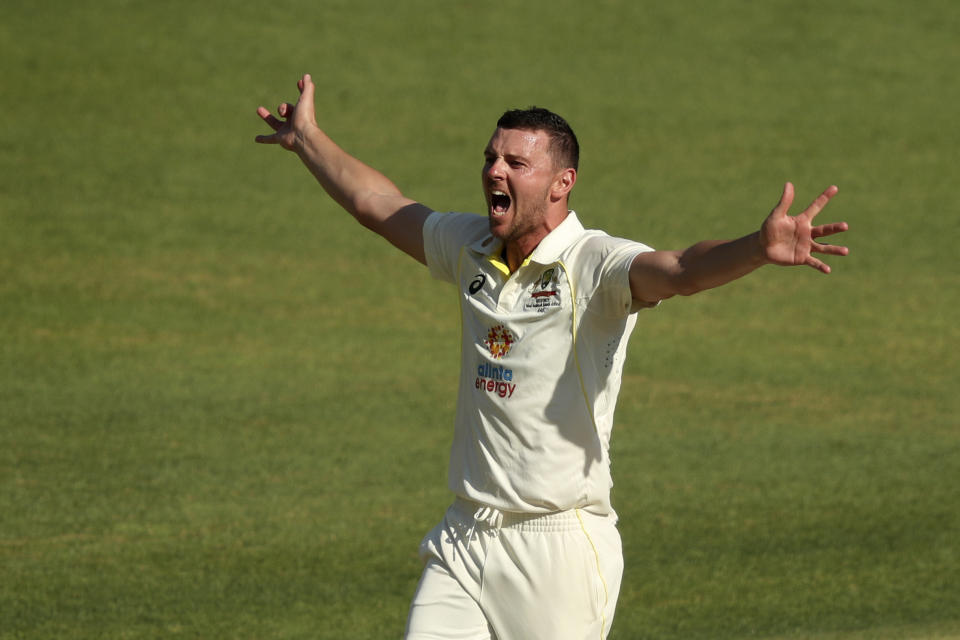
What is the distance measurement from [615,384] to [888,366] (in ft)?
30.6

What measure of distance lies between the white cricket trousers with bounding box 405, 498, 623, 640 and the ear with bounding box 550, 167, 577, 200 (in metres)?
1.12

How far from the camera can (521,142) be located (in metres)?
4.88

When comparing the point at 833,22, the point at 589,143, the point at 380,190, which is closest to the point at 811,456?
the point at 380,190

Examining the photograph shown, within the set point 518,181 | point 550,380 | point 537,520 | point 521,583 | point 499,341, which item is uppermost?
point 518,181

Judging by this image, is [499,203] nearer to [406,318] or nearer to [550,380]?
[550,380]

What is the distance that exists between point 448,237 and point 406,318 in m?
9.28

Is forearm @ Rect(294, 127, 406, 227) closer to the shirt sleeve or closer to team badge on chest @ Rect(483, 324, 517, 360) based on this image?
the shirt sleeve

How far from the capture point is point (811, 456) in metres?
11.2

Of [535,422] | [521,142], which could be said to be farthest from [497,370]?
[521,142]

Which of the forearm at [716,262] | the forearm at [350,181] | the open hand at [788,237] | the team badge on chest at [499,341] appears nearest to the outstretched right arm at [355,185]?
the forearm at [350,181]

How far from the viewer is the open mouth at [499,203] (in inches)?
191


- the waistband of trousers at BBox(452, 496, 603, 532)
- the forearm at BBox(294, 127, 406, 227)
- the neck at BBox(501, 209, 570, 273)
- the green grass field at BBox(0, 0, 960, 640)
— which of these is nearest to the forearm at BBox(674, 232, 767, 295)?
the neck at BBox(501, 209, 570, 273)

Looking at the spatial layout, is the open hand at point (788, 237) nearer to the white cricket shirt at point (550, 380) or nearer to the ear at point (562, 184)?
the white cricket shirt at point (550, 380)

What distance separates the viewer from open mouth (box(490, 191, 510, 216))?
486 cm
